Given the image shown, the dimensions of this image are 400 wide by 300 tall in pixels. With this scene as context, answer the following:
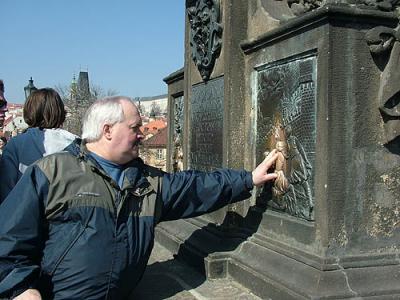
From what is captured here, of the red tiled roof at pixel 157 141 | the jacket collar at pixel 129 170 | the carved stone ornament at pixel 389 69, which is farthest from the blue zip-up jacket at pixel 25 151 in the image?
the red tiled roof at pixel 157 141

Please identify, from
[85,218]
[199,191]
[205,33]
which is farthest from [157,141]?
[85,218]

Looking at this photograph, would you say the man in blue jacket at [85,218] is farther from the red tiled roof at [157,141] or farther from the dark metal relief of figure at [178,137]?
the red tiled roof at [157,141]

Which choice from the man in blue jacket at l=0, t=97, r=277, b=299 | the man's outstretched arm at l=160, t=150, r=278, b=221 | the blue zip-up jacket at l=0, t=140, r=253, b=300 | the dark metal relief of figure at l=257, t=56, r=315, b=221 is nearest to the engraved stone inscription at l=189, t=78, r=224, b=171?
the dark metal relief of figure at l=257, t=56, r=315, b=221

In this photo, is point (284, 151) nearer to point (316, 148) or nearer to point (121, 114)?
point (316, 148)

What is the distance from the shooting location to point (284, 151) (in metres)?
3.94

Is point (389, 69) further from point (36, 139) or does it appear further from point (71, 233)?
point (36, 139)

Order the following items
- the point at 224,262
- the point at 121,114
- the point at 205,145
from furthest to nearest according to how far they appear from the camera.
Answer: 1. the point at 205,145
2. the point at 224,262
3. the point at 121,114

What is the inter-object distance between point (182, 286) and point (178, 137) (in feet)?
9.49

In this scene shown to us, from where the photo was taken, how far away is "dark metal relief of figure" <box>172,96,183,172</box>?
6533mm

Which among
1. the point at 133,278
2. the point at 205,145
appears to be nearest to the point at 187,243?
the point at 205,145

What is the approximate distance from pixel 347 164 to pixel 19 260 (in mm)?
2003

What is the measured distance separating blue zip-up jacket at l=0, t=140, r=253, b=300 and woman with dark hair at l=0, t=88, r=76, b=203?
0.88m

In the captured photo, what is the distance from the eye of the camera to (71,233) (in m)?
2.88

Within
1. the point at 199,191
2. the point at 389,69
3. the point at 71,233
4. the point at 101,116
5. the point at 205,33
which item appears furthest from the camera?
the point at 205,33
